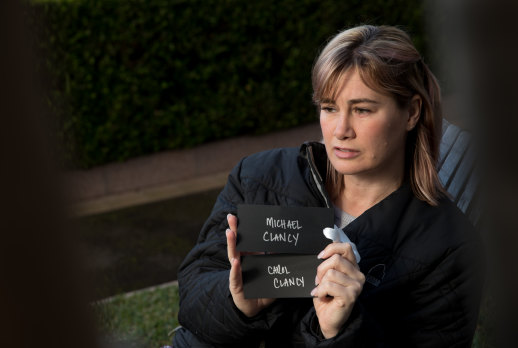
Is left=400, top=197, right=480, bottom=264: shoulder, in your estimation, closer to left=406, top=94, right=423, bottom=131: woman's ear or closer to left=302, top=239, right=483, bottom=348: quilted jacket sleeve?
left=302, top=239, right=483, bottom=348: quilted jacket sleeve

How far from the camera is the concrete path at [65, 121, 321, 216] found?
5.99 m

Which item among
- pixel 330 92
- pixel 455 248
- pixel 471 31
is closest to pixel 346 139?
pixel 330 92

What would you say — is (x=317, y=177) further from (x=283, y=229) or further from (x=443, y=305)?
(x=443, y=305)

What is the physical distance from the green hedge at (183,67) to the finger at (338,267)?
4.24m

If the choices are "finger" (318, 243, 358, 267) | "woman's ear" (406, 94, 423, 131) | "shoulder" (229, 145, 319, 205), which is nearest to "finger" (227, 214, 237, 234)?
"finger" (318, 243, 358, 267)

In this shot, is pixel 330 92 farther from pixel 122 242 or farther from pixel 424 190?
pixel 122 242

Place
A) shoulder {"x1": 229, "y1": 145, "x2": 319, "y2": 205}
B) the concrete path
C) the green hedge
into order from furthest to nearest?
the concrete path
the green hedge
shoulder {"x1": 229, "y1": 145, "x2": 319, "y2": 205}

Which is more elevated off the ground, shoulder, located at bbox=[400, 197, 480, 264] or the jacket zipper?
the jacket zipper

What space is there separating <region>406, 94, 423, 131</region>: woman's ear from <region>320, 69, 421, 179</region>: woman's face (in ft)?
0.20

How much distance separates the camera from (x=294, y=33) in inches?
256

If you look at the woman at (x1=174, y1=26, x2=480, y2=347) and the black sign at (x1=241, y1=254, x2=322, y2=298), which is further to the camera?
the woman at (x1=174, y1=26, x2=480, y2=347)

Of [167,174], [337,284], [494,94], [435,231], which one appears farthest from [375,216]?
[167,174]

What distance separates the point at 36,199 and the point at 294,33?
20.6 ft

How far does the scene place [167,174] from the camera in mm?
6297
